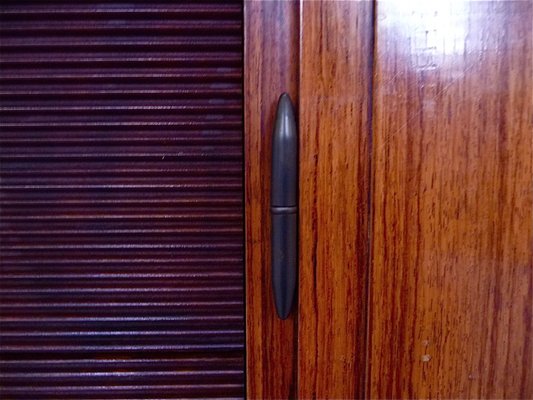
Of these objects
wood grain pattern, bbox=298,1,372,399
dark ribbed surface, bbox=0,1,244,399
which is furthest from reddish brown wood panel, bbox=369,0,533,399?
dark ribbed surface, bbox=0,1,244,399

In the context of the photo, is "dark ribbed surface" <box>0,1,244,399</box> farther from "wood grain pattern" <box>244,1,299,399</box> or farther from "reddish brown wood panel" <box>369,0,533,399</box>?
"reddish brown wood panel" <box>369,0,533,399</box>

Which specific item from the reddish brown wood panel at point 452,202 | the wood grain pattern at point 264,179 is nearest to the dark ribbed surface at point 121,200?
the wood grain pattern at point 264,179

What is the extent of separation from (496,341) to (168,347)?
29cm

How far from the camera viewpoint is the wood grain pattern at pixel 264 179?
35 centimetres

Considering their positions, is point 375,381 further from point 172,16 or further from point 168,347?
point 172,16


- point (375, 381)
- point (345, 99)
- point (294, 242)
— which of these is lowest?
point (375, 381)

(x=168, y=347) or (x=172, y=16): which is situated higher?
(x=172, y=16)

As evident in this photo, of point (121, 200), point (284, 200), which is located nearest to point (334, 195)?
point (284, 200)

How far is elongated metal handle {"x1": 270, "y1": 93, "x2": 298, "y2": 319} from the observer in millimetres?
349

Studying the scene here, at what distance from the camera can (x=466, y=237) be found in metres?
0.36

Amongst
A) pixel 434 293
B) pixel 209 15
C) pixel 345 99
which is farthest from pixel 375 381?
pixel 209 15

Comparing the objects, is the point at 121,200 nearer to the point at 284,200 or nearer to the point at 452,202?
the point at 284,200

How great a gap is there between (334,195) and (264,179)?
6 centimetres

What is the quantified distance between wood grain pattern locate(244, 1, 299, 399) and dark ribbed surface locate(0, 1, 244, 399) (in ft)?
0.04
